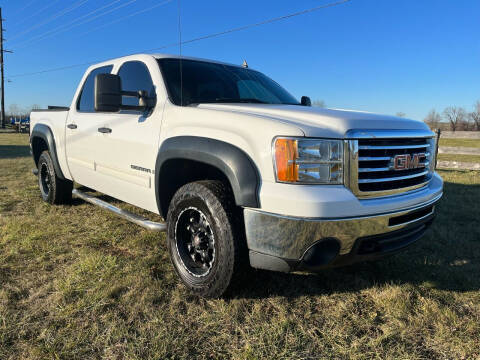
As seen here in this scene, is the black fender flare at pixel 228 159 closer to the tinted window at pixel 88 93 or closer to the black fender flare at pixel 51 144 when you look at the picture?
the tinted window at pixel 88 93

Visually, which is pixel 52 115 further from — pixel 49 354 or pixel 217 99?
pixel 49 354

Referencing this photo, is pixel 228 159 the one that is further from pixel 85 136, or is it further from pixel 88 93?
pixel 88 93

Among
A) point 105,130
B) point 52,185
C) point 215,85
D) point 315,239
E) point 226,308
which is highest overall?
point 215,85

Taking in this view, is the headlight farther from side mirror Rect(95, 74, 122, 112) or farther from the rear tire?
the rear tire

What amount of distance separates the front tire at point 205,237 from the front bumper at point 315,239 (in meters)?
0.14

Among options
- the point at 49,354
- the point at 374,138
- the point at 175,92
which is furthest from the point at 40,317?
the point at 374,138

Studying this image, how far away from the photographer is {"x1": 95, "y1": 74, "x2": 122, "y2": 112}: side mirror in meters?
2.62

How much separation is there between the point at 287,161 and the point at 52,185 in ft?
13.4

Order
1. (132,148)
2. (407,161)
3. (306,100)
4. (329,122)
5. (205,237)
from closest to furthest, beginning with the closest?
(329,122) → (407,161) → (205,237) → (132,148) → (306,100)

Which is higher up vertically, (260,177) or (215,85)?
(215,85)

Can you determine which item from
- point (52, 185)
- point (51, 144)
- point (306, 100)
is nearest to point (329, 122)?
point (306, 100)

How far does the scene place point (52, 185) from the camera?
4.84 metres

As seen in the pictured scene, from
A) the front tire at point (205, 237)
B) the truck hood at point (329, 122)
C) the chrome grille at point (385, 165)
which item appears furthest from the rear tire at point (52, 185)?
the chrome grille at point (385, 165)

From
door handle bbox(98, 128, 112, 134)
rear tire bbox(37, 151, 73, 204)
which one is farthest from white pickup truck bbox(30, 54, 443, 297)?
rear tire bbox(37, 151, 73, 204)
